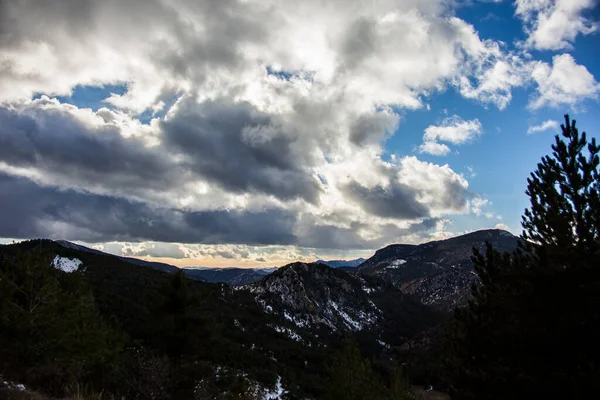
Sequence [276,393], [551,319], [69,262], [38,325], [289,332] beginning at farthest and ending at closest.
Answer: [289,332], [69,262], [276,393], [38,325], [551,319]

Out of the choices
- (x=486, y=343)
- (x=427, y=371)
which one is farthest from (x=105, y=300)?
(x=486, y=343)

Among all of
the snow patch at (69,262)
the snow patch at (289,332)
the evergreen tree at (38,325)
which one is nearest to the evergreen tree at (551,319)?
the evergreen tree at (38,325)

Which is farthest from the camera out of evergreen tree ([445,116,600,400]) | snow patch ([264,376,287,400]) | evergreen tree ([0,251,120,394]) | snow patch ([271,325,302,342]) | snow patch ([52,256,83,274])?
snow patch ([271,325,302,342])

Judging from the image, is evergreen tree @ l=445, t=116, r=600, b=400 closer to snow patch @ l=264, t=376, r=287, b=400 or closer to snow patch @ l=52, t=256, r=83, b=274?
snow patch @ l=264, t=376, r=287, b=400

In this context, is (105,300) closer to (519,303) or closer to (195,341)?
(195,341)

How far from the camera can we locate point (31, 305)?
21.0 meters

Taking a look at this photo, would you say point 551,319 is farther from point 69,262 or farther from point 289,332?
point 69,262

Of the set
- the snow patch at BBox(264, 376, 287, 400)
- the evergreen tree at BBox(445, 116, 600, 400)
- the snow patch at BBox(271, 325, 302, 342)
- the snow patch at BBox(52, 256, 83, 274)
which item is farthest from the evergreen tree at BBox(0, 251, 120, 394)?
the snow patch at BBox(52, 256, 83, 274)

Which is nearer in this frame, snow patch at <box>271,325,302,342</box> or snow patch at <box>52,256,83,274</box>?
snow patch at <box>52,256,83,274</box>

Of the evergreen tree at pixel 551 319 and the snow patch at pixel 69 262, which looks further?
the snow patch at pixel 69 262

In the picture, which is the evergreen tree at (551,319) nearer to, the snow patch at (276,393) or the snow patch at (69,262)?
the snow patch at (276,393)

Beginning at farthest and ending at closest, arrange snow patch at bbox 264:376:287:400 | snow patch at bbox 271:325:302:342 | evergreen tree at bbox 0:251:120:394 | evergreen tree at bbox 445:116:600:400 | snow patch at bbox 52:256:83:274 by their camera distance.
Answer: snow patch at bbox 271:325:302:342 → snow patch at bbox 52:256:83:274 → snow patch at bbox 264:376:287:400 → evergreen tree at bbox 0:251:120:394 → evergreen tree at bbox 445:116:600:400

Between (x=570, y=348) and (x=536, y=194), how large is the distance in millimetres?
6183

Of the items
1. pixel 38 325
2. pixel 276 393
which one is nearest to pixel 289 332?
pixel 276 393
